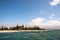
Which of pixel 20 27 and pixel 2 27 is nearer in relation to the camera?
pixel 2 27

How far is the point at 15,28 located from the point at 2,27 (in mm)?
8022

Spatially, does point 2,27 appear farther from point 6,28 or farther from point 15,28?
point 15,28

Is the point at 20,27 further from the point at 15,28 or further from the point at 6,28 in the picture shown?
the point at 6,28

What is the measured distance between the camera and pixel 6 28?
→ 6738 centimetres

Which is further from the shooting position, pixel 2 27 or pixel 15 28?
pixel 15 28

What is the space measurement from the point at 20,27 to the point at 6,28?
8716mm

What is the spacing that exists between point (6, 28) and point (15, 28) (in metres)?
5.36

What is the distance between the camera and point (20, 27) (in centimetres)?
7138

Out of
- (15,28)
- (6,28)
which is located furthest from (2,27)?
(15,28)

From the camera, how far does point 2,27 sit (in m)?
65.2

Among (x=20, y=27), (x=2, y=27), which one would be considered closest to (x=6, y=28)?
(x=2, y=27)

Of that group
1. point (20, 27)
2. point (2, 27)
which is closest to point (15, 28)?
point (20, 27)

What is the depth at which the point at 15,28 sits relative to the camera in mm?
69500

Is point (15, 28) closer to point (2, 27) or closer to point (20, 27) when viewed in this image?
point (20, 27)
